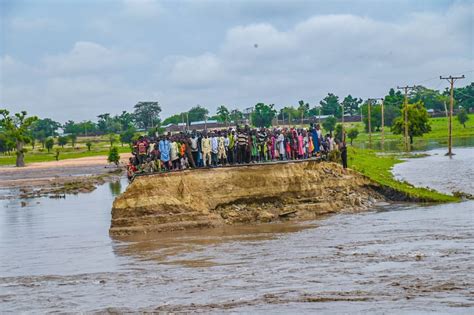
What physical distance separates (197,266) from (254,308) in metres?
5.46

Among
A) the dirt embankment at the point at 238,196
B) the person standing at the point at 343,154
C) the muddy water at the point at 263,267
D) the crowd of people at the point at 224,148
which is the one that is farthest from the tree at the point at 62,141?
the dirt embankment at the point at 238,196

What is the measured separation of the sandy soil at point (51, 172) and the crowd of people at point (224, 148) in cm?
3241

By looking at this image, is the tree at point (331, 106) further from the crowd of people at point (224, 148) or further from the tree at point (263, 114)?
the crowd of people at point (224, 148)

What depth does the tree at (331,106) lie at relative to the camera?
574ft

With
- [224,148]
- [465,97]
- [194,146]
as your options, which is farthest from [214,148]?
[465,97]

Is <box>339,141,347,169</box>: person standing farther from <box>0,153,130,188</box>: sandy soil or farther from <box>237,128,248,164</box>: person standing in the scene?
<box>0,153,130,188</box>: sandy soil

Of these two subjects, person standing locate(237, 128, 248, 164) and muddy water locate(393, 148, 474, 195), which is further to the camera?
muddy water locate(393, 148, 474, 195)

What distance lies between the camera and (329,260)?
816 inches

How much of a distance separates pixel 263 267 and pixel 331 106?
157 m

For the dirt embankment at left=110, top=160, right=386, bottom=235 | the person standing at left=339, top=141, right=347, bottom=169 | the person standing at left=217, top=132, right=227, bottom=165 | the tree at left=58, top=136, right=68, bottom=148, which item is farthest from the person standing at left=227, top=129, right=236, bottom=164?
the tree at left=58, top=136, right=68, bottom=148

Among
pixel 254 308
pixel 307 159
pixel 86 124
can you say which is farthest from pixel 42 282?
pixel 86 124

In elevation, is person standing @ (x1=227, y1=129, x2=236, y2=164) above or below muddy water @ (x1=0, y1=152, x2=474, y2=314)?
above

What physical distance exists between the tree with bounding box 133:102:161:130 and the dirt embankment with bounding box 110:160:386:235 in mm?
156097

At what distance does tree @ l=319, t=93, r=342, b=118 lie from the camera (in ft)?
574
